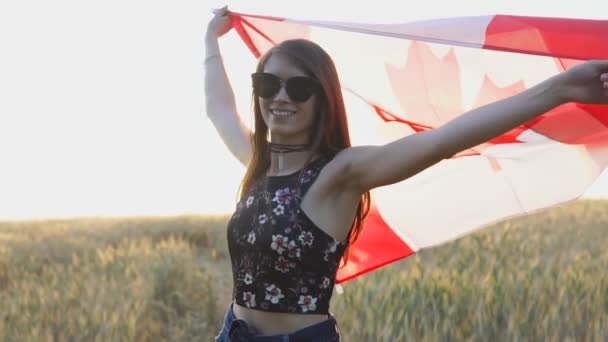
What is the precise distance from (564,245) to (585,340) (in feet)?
11.3

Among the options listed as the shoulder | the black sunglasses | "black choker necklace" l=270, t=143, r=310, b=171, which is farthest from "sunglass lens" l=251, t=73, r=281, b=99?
the shoulder

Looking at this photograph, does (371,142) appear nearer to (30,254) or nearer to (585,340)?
(585,340)

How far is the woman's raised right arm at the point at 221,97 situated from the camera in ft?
10.2

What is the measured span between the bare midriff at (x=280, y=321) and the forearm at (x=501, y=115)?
2.12 ft

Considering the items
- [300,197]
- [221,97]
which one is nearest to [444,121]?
[221,97]

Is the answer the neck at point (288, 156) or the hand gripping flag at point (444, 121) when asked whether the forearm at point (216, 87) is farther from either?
the neck at point (288, 156)

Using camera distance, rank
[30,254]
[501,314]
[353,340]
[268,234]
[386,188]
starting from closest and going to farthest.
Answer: [268,234]
[386,188]
[353,340]
[501,314]
[30,254]

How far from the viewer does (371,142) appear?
11.4 feet

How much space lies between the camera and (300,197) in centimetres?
240

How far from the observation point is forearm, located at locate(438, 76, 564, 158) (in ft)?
6.84

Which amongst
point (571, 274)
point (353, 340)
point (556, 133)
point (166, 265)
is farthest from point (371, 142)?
point (166, 265)

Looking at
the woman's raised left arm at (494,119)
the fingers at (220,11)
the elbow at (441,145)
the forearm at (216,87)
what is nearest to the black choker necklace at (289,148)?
the woman's raised left arm at (494,119)

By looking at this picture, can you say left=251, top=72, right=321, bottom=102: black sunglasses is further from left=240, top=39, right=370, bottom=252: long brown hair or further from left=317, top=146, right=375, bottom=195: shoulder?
left=317, top=146, right=375, bottom=195: shoulder

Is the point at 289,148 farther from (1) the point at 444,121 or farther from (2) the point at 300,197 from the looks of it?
(1) the point at 444,121
